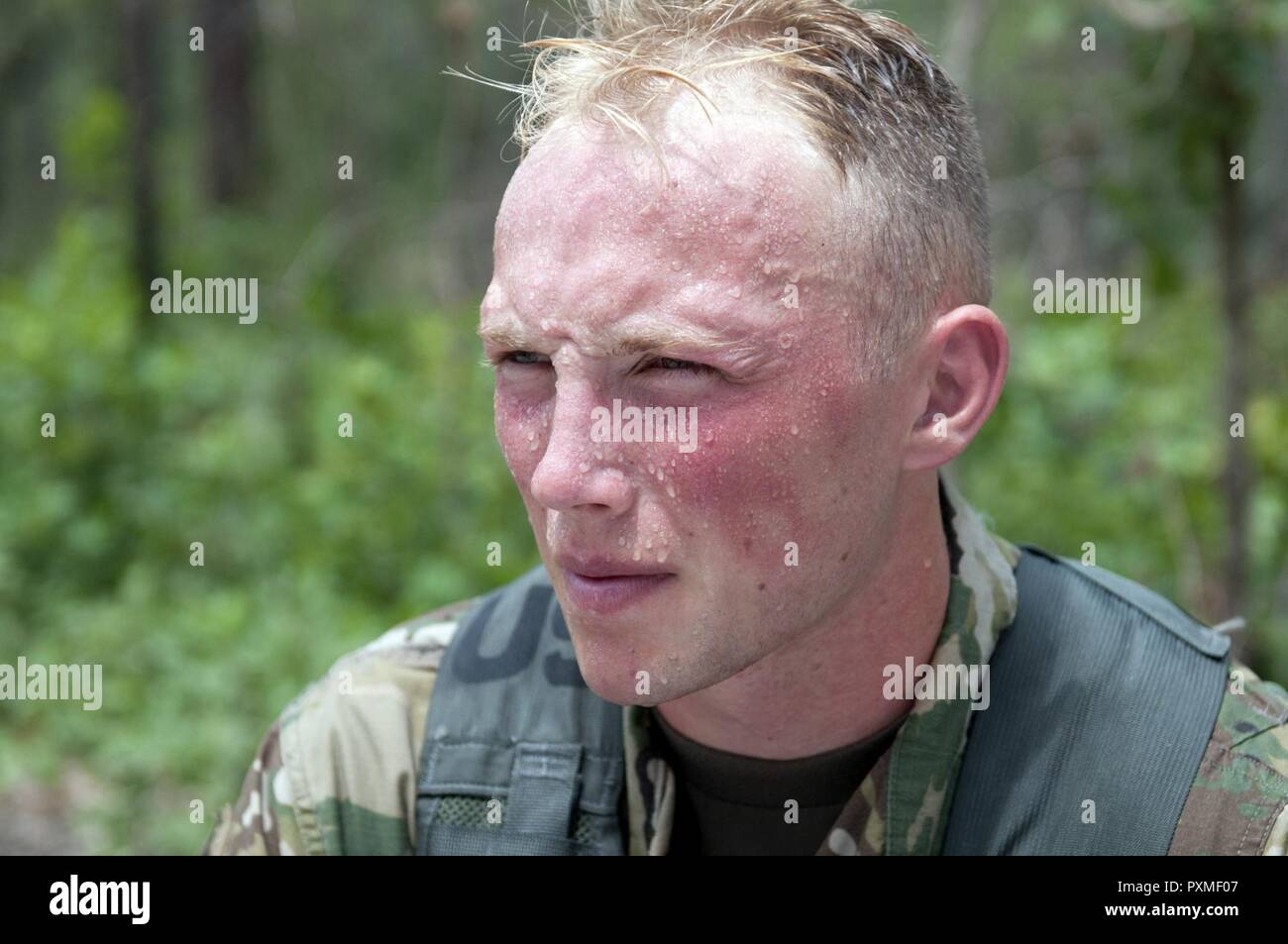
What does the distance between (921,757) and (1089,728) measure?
0.87 feet

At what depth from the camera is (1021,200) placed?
546 cm

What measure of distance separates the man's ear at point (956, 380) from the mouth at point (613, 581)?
18.0 inches

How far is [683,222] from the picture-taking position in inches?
74.7

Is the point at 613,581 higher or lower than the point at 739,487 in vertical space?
lower

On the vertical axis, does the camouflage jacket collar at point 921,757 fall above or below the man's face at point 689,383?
below

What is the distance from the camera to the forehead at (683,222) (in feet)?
6.22

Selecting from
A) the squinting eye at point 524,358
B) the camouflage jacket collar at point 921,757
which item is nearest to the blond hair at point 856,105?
the squinting eye at point 524,358

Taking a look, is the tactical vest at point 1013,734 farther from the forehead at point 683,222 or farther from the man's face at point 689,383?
the forehead at point 683,222

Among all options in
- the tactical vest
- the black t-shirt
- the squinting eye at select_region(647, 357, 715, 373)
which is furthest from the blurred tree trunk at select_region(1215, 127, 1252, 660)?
the squinting eye at select_region(647, 357, 715, 373)

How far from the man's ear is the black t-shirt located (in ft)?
1.55

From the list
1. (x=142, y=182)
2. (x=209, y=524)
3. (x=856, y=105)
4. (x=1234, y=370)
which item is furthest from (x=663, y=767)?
(x=142, y=182)

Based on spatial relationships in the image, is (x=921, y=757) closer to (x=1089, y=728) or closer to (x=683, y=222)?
(x=1089, y=728)
